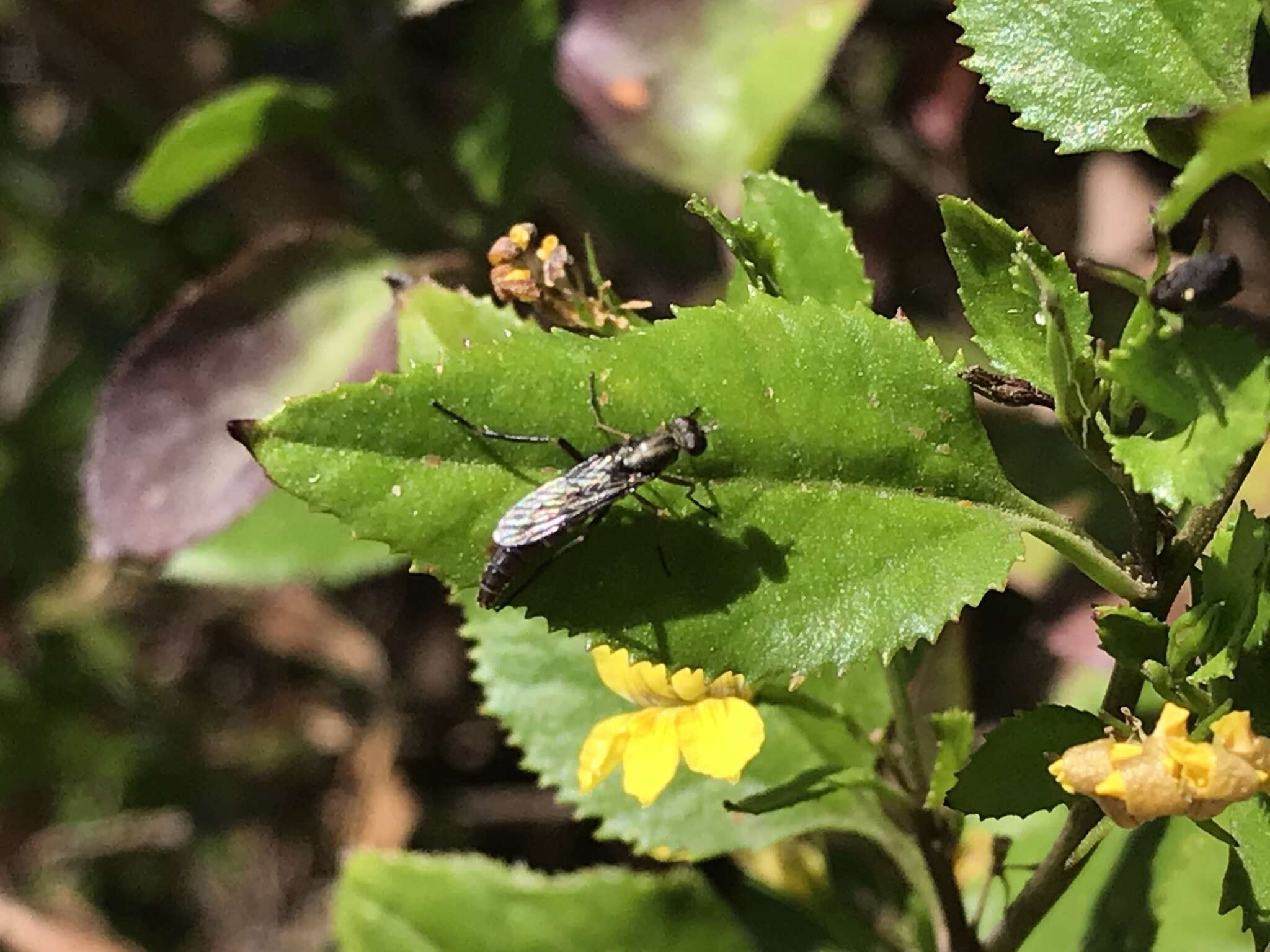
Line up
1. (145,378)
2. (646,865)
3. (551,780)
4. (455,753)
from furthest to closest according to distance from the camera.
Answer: (455,753) → (646,865) → (145,378) → (551,780)

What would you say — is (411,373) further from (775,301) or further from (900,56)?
(900,56)

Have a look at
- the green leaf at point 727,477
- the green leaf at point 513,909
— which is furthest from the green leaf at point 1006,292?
the green leaf at point 513,909

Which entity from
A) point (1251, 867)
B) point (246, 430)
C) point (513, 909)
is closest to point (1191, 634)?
point (1251, 867)

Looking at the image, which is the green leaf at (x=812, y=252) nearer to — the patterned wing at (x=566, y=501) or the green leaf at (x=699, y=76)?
the patterned wing at (x=566, y=501)

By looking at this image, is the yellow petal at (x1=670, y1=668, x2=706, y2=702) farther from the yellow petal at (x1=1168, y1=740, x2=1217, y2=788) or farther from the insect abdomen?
the yellow petal at (x1=1168, y1=740, x2=1217, y2=788)

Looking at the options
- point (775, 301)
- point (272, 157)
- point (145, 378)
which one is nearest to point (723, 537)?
point (775, 301)

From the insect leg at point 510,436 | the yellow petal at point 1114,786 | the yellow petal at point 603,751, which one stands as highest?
the yellow petal at point 1114,786
